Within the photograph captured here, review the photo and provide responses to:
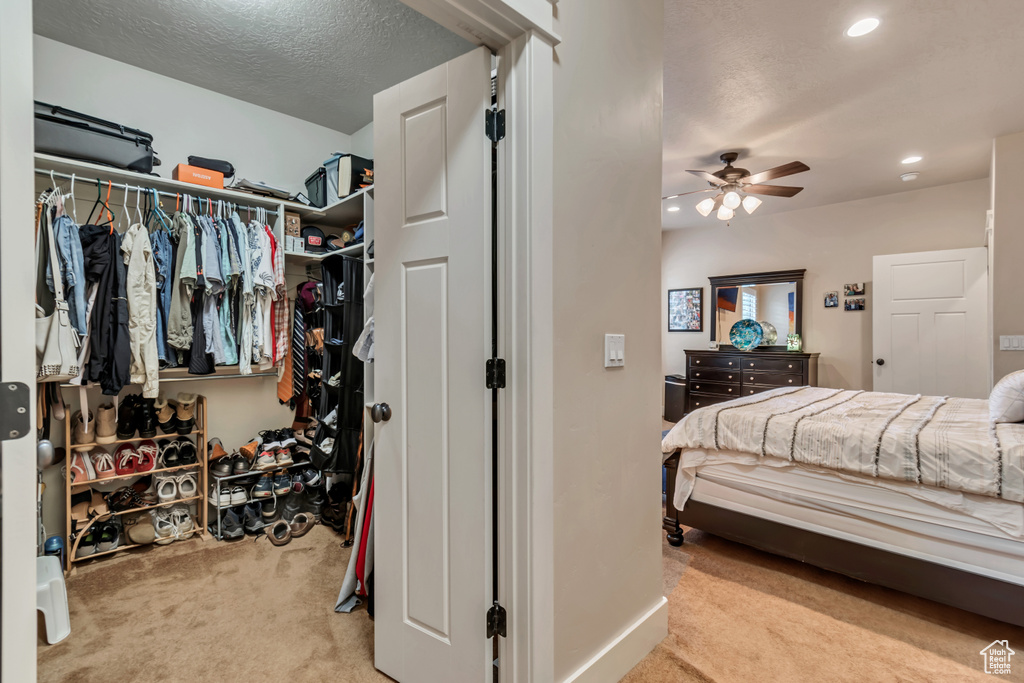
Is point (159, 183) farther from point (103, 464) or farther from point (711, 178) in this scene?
point (711, 178)

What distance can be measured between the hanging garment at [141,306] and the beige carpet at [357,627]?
38.6 inches

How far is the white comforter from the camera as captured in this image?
1.88 meters

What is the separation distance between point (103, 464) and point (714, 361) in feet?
18.2

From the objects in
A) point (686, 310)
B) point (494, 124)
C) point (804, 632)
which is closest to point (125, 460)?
point (494, 124)

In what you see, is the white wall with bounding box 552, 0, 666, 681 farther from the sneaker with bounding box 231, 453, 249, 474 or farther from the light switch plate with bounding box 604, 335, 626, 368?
the sneaker with bounding box 231, 453, 249, 474

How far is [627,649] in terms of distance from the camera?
1.70m

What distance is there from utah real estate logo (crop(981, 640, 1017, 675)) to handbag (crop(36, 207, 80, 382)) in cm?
383

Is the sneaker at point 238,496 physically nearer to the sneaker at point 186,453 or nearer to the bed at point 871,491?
the sneaker at point 186,453

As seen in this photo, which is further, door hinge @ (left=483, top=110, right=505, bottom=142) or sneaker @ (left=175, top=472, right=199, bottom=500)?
sneaker @ (left=175, top=472, right=199, bottom=500)

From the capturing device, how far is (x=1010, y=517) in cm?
182

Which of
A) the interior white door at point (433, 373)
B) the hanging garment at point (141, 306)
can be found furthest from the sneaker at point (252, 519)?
the interior white door at point (433, 373)

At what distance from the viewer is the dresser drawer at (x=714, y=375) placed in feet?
18.2

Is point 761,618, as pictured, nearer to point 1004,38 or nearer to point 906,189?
point 1004,38

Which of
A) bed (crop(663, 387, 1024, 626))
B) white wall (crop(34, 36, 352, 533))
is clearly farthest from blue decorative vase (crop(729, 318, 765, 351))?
white wall (crop(34, 36, 352, 533))
